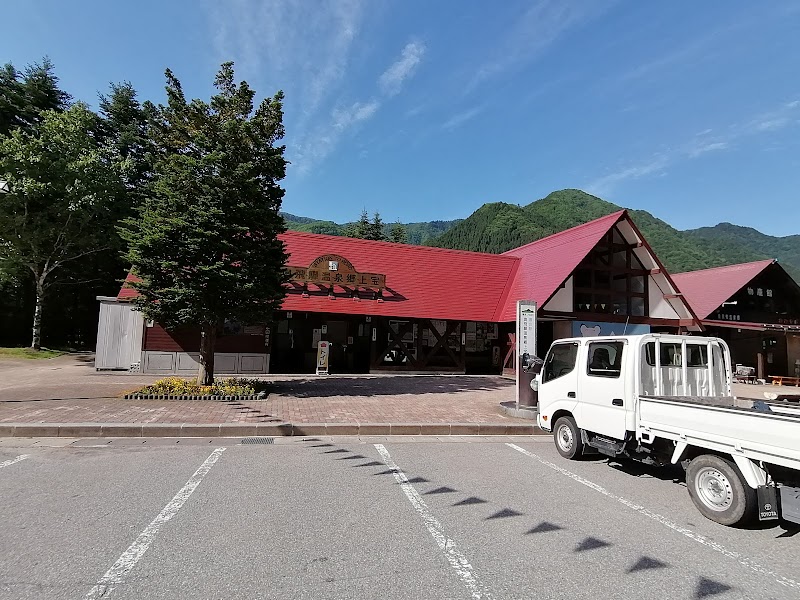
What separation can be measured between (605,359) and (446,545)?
387cm

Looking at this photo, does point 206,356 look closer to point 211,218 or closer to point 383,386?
point 211,218

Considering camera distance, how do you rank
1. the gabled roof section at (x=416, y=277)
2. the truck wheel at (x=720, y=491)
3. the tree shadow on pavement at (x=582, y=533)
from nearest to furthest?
the tree shadow on pavement at (x=582, y=533)
the truck wheel at (x=720, y=491)
the gabled roof section at (x=416, y=277)

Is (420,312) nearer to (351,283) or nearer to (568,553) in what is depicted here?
(351,283)

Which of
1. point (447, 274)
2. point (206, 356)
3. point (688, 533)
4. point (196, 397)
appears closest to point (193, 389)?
point (196, 397)

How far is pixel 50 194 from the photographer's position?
2309 cm

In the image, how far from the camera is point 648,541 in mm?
4191

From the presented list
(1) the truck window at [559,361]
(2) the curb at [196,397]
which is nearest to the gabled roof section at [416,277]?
(2) the curb at [196,397]

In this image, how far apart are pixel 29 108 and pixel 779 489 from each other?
129 feet

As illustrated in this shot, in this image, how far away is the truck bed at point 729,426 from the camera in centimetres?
404

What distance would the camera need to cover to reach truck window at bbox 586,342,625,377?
20.7ft

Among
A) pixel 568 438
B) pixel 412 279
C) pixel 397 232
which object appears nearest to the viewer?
pixel 568 438

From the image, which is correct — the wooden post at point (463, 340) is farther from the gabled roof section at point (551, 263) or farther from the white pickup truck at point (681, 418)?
the white pickup truck at point (681, 418)

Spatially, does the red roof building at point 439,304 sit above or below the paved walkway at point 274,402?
above

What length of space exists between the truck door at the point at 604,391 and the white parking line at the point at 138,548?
5425 mm
